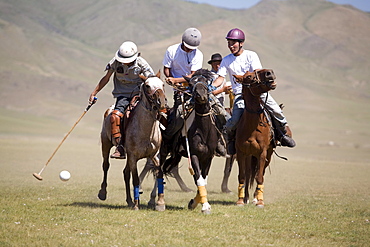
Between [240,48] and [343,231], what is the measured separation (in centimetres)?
467

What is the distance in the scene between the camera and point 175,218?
35.1 ft

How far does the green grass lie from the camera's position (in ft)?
29.1

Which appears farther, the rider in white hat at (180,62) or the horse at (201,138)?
the rider in white hat at (180,62)

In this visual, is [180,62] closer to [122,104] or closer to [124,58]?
[124,58]

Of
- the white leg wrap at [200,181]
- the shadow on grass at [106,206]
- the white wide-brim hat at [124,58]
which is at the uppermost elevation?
the white wide-brim hat at [124,58]

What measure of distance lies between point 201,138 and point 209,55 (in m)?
113

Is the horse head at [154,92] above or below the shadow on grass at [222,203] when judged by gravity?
above

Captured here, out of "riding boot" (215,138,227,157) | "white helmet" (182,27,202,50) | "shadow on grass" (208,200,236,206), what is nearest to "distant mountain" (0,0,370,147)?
"shadow on grass" (208,200,236,206)

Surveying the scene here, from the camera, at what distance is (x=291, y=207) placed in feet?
42.3

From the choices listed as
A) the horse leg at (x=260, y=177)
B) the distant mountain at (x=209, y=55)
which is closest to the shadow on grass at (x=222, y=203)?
the horse leg at (x=260, y=177)

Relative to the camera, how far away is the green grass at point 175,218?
8867 millimetres

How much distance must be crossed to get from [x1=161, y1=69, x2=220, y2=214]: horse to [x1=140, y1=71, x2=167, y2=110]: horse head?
0.65 meters

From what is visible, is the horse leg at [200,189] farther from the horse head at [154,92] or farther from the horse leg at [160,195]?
the horse head at [154,92]

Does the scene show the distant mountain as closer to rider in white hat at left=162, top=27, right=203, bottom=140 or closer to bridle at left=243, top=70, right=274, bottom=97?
rider in white hat at left=162, top=27, right=203, bottom=140
